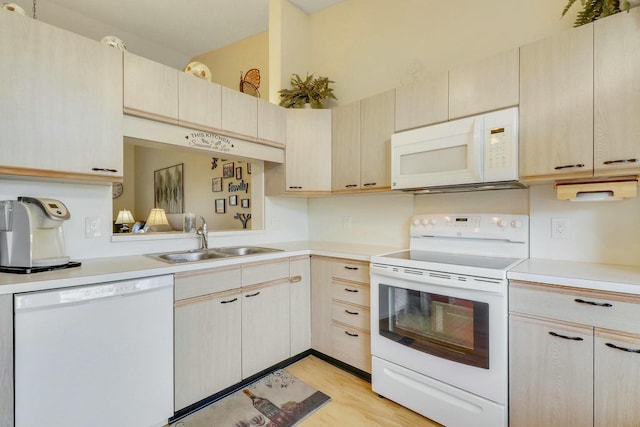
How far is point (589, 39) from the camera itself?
58.1 inches

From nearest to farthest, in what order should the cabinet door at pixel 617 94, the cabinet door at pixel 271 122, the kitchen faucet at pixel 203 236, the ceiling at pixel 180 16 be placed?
the cabinet door at pixel 617 94, the kitchen faucet at pixel 203 236, the cabinet door at pixel 271 122, the ceiling at pixel 180 16

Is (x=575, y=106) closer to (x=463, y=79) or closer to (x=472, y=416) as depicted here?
(x=463, y=79)

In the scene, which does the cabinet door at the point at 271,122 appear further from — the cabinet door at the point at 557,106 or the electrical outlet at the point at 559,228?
the electrical outlet at the point at 559,228

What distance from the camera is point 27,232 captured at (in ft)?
4.58

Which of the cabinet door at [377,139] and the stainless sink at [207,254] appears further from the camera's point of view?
the cabinet door at [377,139]

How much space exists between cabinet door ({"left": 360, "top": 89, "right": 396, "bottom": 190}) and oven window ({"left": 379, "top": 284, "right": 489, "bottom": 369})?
2.89ft

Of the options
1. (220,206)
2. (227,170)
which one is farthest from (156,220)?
(227,170)

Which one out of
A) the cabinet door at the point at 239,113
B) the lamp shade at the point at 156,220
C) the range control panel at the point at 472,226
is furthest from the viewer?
the lamp shade at the point at 156,220

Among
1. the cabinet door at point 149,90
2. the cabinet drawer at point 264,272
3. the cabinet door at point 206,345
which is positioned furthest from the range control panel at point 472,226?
the cabinet door at point 149,90

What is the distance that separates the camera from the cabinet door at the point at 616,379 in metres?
1.21

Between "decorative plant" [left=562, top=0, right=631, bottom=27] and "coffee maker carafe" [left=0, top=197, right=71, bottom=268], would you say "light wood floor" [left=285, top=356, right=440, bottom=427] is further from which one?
"decorative plant" [left=562, top=0, right=631, bottom=27]

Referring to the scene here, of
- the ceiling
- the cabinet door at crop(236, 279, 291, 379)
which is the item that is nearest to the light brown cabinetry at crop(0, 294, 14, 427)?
the cabinet door at crop(236, 279, 291, 379)

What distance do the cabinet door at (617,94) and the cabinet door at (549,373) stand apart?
83 cm

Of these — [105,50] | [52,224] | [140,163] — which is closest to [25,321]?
[52,224]
